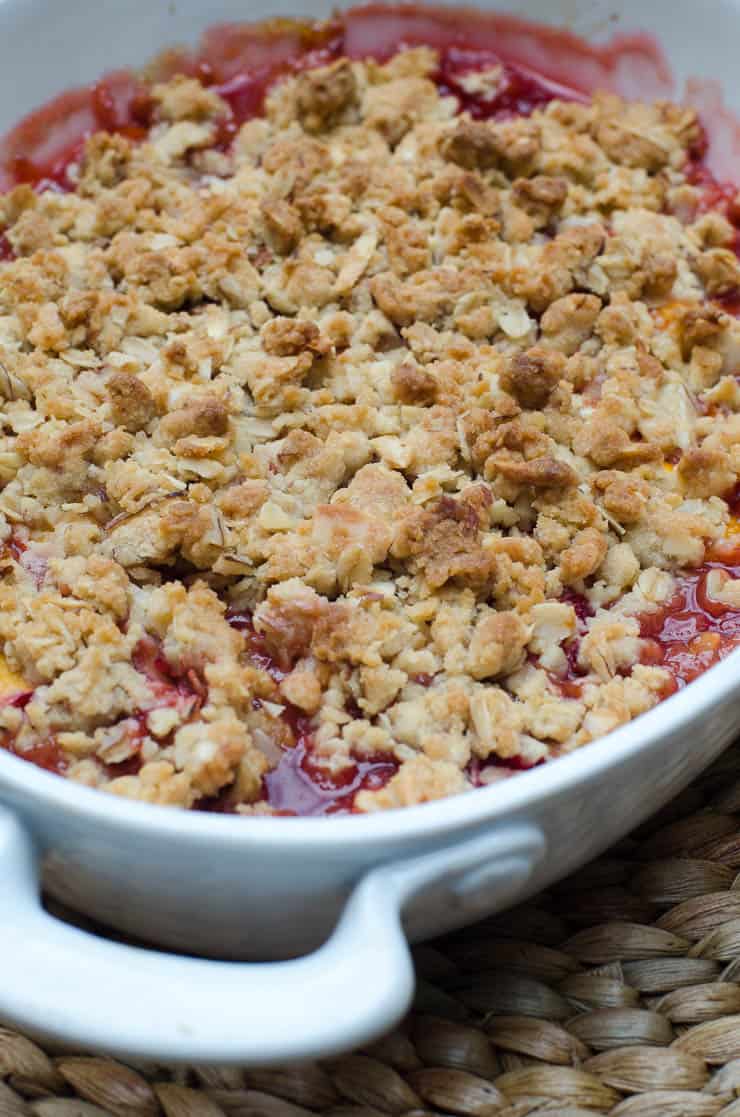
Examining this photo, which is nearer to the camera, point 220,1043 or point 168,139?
point 220,1043

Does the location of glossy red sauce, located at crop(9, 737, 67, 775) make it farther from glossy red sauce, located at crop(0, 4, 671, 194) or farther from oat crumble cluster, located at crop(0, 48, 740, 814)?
glossy red sauce, located at crop(0, 4, 671, 194)

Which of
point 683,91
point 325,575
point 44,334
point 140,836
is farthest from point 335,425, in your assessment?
point 683,91

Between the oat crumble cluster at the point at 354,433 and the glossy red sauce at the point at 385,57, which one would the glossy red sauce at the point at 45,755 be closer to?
the oat crumble cluster at the point at 354,433

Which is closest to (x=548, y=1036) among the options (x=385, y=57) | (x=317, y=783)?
(x=317, y=783)

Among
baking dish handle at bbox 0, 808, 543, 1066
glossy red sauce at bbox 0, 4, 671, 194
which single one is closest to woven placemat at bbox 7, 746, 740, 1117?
baking dish handle at bbox 0, 808, 543, 1066

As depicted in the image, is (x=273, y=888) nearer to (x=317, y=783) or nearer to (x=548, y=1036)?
(x=317, y=783)

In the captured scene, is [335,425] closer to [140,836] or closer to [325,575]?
[325,575]
